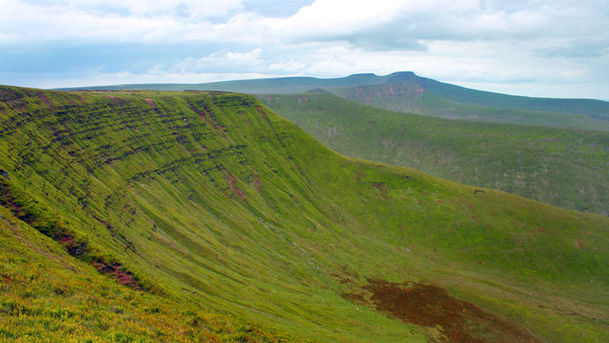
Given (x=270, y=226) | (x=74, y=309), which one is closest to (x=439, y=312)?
(x=270, y=226)

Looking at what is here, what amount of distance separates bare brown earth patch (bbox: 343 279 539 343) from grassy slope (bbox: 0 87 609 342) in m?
5.04

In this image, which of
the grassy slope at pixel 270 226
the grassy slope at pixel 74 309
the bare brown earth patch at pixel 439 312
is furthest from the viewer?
the bare brown earth patch at pixel 439 312

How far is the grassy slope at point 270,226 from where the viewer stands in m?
77.1

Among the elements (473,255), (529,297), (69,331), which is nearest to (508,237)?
(473,255)

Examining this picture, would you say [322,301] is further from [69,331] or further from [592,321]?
[592,321]

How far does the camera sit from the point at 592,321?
10138 centimetres

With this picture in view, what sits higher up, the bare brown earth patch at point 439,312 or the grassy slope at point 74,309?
the grassy slope at point 74,309

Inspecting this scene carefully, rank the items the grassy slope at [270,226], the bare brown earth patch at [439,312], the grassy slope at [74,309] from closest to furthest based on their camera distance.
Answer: the grassy slope at [74,309] < the grassy slope at [270,226] < the bare brown earth patch at [439,312]

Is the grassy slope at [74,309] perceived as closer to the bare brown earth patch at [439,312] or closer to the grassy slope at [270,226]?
the grassy slope at [270,226]

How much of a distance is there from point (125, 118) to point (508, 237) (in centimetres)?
19799

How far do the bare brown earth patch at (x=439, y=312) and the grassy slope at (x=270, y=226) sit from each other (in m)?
5.04

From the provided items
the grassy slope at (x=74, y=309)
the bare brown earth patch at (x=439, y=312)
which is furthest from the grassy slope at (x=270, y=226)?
the grassy slope at (x=74, y=309)

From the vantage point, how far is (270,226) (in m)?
140

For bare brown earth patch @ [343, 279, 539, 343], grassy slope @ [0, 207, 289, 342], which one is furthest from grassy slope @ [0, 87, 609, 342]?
grassy slope @ [0, 207, 289, 342]
